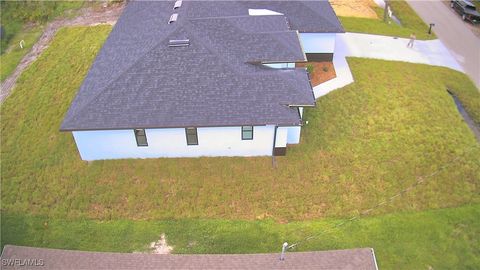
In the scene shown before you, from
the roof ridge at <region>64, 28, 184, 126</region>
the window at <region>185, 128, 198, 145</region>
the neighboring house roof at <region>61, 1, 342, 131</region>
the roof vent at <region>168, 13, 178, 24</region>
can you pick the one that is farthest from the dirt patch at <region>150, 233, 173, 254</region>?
the roof vent at <region>168, 13, 178, 24</region>

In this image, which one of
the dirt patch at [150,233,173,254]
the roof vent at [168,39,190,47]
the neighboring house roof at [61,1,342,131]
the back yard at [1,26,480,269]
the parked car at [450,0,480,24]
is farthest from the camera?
the parked car at [450,0,480,24]

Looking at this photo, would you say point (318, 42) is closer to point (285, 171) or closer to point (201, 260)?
point (285, 171)

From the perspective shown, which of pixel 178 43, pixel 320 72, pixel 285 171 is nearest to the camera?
pixel 285 171

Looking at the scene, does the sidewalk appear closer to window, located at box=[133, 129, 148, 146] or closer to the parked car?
the parked car

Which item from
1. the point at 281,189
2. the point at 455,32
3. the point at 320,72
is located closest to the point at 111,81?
the point at 281,189

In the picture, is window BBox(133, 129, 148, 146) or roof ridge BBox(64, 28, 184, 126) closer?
roof ridge BBox(64, 28, 184, 126)

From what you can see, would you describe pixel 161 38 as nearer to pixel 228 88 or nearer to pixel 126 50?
pixel 126 50

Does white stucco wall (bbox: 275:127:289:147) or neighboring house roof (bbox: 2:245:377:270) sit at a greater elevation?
white stucco wall (bbox: 275:127:289:147)

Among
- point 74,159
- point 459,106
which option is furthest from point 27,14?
point 459,106
